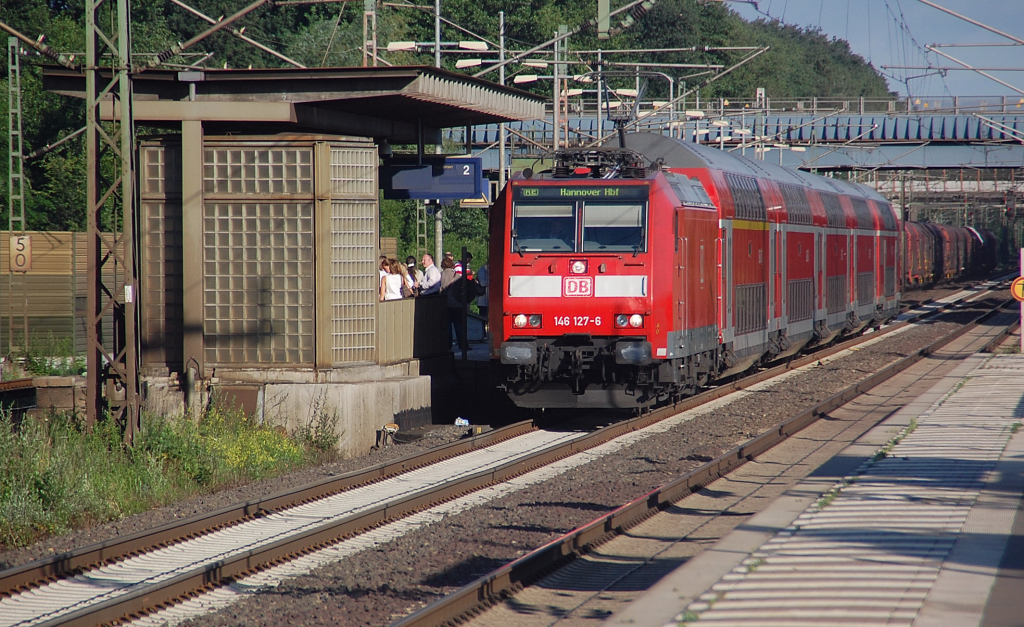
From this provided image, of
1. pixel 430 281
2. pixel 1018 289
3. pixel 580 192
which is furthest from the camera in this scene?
pixel 1018 289

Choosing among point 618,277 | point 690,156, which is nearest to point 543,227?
point 618,277

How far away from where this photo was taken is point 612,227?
587 inches

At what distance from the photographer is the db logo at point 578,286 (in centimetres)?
1479

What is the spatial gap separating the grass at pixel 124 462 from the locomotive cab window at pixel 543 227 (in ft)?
11.4

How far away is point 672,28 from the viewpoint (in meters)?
82.6

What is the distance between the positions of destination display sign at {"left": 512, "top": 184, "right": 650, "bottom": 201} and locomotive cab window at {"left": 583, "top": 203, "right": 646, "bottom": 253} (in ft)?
0.35

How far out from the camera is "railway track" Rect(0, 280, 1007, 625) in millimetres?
7484

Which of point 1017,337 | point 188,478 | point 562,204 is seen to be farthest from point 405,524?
point 1017,337

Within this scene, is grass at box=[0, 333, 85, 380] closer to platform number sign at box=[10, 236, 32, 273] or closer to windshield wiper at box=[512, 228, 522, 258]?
platform number sign at box=[10, 236, 32, 273]

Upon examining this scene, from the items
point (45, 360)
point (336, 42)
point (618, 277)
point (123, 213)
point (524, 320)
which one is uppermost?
point (336, 42)

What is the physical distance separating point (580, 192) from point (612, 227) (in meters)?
0.63

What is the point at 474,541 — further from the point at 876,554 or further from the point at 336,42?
the point at 336,42

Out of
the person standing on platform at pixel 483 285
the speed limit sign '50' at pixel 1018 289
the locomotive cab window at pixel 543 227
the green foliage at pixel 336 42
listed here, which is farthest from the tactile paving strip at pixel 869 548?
the speed limit sign '50' at pixel 1018 289

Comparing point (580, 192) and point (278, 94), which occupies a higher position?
point (278, 94)
